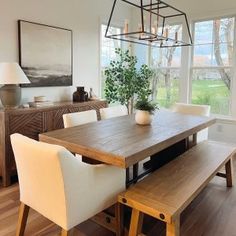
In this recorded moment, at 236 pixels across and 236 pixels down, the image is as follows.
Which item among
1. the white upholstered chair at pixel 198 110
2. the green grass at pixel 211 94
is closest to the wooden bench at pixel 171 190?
the white upholstered chair at pixel 198 110

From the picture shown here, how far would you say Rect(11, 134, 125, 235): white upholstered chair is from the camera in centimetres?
153

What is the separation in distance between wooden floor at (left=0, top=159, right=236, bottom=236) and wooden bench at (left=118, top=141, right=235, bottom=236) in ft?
1.42

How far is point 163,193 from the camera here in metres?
1.82

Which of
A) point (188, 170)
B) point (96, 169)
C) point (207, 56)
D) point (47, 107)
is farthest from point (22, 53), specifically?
point (207, 56)

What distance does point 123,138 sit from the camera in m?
2.19

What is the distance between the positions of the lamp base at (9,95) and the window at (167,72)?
10.2ft

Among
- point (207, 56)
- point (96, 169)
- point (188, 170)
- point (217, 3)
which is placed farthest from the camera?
point (207, 56)

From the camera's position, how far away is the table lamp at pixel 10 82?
290cm

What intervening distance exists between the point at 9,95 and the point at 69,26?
1723 millimetres

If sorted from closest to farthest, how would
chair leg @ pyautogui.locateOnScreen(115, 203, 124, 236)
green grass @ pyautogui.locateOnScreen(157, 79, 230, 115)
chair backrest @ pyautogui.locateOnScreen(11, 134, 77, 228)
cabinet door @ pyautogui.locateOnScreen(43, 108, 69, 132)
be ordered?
chair backrest @ pyautogui.locateOnScreen(11, 134, 77, 228), chair leg @ pyautogui.locateOnScreen(115, 203, 124, 236), cabinet door @ pyautogui.locateOnScreen(43, 108, 69, 132), green grass @ pyautogui.locateOnScreen(157, 79, 230, 115)

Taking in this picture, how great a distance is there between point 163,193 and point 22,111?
2001 mm

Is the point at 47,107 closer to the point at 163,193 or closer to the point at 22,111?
the point at 22,111

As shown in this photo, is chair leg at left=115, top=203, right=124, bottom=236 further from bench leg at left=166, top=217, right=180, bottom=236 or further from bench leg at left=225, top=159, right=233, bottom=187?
bench leg at left=225, top=159, right=233, bottom=187

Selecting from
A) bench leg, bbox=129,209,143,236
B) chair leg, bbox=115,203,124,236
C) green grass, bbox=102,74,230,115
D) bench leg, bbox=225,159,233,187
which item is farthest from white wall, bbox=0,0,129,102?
bench leg, bbox=225,159,233,187
